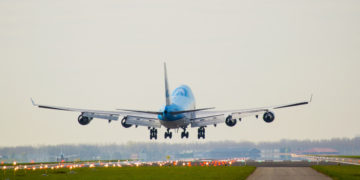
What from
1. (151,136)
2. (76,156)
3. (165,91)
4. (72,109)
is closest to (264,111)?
(165,91)

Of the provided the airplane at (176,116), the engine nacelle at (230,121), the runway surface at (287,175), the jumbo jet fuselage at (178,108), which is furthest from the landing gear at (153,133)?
the runway surface at (287,175)

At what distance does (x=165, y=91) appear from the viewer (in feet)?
224

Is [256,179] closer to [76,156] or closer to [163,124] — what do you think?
[163,124]

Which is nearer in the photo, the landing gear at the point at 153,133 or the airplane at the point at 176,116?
the airplane at the point at 176,116

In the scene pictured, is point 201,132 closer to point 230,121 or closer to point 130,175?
point 230,121

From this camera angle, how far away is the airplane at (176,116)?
223 ft

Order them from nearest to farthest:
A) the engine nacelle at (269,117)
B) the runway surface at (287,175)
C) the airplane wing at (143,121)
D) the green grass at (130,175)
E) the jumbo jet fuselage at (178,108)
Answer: the runway surface at (287,175)
the green grass at (130,175)
the jumbo jet fuselage at (178,108)
the engine nacelle at (269,117)
the airplane wing at (143,121)

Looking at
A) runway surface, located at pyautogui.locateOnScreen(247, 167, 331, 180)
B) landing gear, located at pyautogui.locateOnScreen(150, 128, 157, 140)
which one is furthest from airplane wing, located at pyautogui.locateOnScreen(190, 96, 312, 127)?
runway surface, located at pyautogui.locateOnScreen(247, 167, 331, 180)

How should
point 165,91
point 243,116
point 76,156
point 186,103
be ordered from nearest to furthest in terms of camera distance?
1. point 165,91
2. point 243,116
3. point 186,103
4. point 76,156

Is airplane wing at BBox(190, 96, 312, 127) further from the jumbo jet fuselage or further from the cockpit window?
the cockpit window

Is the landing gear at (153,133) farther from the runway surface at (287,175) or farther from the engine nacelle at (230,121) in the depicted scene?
the runway surface at (287,175)

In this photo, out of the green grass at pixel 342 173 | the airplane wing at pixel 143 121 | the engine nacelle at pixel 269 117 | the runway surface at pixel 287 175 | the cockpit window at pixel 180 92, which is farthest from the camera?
the cockpit window at pixel 180 92

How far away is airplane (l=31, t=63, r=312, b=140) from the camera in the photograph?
67938 mm

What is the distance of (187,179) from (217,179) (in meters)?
2.68
